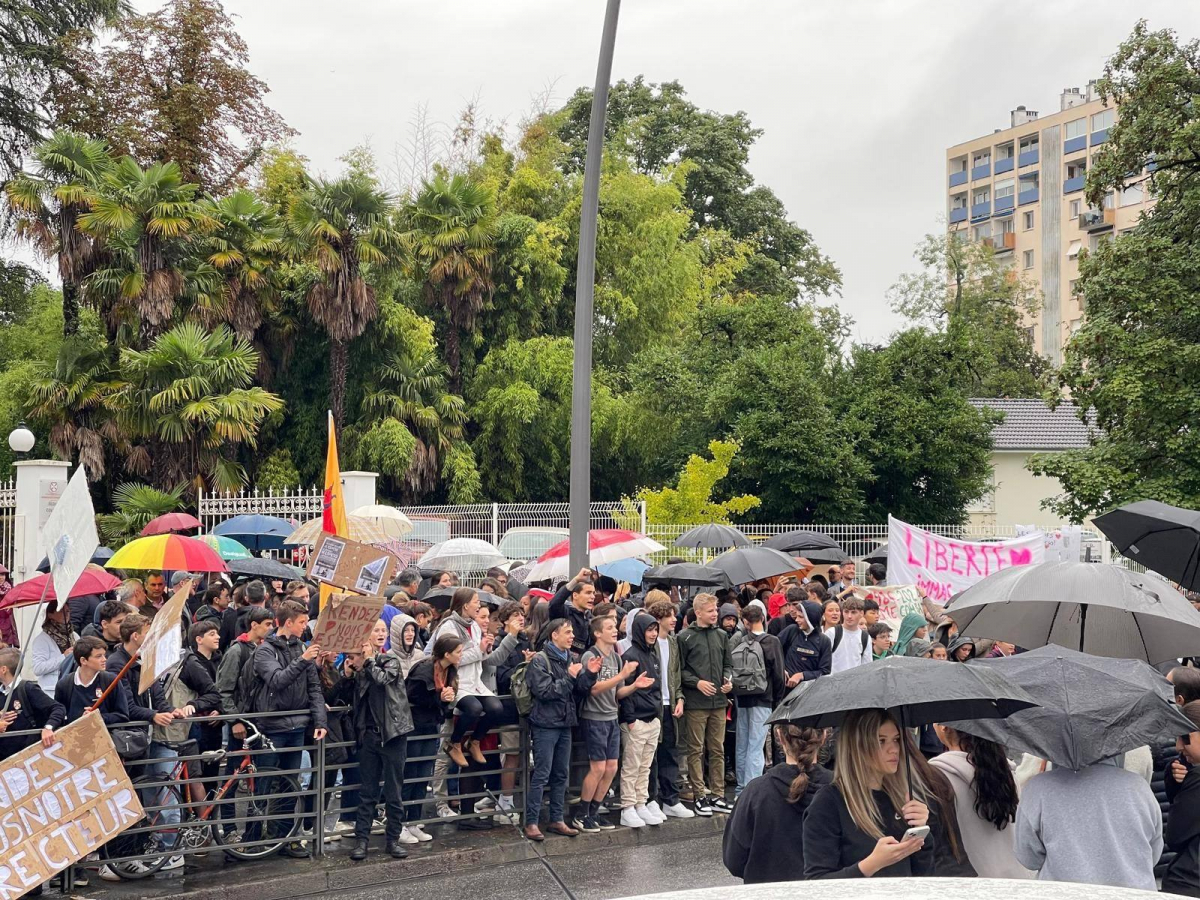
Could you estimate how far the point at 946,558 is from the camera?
1744cm

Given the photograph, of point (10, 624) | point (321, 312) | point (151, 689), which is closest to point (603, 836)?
point (151, 689)

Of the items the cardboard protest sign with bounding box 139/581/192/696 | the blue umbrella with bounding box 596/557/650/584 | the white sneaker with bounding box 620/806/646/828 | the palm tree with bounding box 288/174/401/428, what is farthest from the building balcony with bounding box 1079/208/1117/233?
the cardboard protest sign with bounding box 139/581/192/696

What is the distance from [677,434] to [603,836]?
23.2 metres

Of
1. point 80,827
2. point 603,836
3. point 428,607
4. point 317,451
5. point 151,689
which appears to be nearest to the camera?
point 80,827

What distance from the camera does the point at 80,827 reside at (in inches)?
309

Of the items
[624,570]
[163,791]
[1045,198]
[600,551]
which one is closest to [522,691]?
[163,791]

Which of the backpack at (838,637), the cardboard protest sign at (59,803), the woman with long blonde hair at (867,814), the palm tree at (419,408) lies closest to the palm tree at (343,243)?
the palm tree at (419,408)

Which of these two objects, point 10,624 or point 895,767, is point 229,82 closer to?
point 10,624

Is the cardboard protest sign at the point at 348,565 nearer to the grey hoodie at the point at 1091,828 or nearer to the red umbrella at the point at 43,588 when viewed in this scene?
the red umbrella at the point at 43,588

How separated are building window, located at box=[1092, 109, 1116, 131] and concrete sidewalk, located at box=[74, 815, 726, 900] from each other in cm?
7590

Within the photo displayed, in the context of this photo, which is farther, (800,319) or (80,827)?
(800,319)

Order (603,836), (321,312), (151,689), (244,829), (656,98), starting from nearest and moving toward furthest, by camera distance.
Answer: (151,689)
(244,829)
(603,836)
(321,312)
(656,98)

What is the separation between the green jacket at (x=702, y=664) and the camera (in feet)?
35.9

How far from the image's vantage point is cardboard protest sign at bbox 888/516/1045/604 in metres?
17.1
